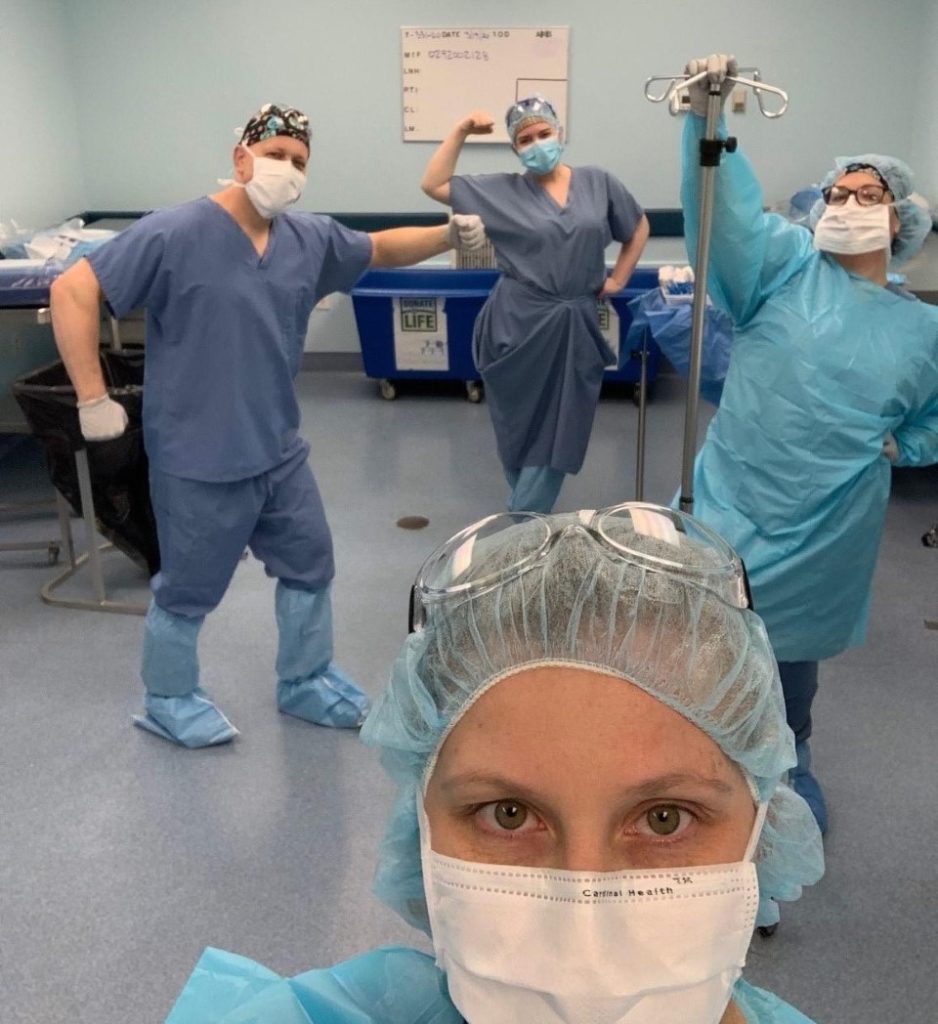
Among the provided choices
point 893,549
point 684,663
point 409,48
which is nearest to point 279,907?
point 684,663

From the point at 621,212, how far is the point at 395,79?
83.1 inches

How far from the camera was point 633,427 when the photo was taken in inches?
188

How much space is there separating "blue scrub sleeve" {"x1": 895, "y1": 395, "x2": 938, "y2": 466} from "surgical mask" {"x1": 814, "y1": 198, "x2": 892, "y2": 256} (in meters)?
0.30

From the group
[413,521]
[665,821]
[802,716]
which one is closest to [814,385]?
[802,716]

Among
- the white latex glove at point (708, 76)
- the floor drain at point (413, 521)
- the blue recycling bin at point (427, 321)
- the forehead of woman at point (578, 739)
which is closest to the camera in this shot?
the forehead of woman at point (578, 739)

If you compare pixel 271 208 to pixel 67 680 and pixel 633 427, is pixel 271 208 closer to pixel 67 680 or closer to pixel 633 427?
pixel 67 680

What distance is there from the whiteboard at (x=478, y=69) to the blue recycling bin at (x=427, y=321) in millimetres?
801

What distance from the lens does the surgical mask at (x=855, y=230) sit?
1.84m

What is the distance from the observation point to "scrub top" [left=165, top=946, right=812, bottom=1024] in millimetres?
862

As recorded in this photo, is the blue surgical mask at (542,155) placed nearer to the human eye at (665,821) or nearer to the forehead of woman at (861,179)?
the forehead of woman at (861,179)

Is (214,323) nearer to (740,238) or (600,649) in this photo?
(740,238)

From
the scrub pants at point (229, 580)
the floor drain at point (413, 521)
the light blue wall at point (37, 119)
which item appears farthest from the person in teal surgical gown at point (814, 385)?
the light blue wall at point (37, 119)

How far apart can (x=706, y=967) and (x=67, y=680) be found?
228 cm

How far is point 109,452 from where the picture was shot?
2.89 meters
